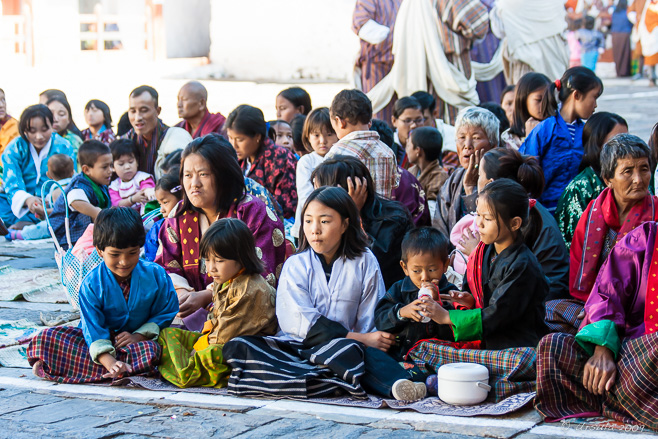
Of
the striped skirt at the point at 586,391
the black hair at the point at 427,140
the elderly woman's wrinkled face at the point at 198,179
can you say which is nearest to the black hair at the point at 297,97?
the black hair at the point at 427,140

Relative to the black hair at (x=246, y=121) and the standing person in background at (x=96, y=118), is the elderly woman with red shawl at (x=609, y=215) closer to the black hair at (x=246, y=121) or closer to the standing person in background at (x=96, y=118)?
the black hair at (x=246, y=121)

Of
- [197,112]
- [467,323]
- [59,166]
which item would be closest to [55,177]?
[59,166]

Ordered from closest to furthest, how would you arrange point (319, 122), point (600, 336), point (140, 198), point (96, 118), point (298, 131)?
point (600, 336) < point (319, 122) < point (140, 198) < point (298, 131) < point (96, 118)

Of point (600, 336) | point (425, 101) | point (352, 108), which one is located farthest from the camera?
point (425, 101)

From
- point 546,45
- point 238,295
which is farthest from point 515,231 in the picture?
point 546,45

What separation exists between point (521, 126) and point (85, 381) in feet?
13.0

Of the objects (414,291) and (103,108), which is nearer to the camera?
(414,291)

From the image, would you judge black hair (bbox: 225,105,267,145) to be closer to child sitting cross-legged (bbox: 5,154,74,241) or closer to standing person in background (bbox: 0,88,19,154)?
child sitting cross-legged (bbox: 5,154,74,241)

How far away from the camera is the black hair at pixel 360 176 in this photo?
15.8 ft

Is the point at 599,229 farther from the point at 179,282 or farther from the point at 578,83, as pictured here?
the point at 179,282

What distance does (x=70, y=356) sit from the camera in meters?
4.44

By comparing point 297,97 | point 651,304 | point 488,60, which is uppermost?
point 488,60

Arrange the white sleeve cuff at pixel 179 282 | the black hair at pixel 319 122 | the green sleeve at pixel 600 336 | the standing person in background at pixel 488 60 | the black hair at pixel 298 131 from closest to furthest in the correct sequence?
the green sleeve at pixel 600 336
the white sleeve cuff at pixel 179 282
the black hair at pixel 319 122
the black hair at pixel 298 131
the standing person in background at pixel 488 60

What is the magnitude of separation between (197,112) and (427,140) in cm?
206
